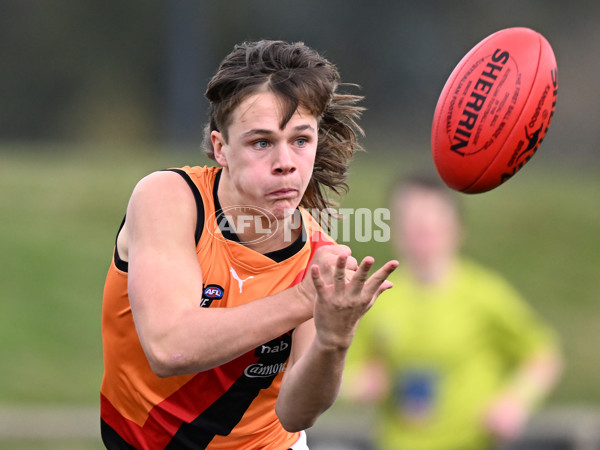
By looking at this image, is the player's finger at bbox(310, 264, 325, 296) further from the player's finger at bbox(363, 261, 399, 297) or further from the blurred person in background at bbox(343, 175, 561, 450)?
the blurred person in background at bbox(343, 175, 561, 450)

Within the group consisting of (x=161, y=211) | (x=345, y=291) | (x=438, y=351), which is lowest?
(x=438, y=351)

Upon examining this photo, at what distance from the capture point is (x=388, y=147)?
497 inches

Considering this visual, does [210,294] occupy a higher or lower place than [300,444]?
higher

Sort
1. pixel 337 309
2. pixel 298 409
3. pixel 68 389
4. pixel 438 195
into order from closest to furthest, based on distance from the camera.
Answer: pixel 337 309, pixel 298 409, pixel 438 195, pixel 68 389

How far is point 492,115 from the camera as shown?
4.15m

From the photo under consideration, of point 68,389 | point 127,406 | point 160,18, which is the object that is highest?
point 160,18

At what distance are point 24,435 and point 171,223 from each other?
5.24 metres

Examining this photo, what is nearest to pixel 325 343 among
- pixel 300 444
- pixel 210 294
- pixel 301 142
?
pixel 210 294

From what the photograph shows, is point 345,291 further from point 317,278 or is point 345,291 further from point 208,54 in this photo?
point 208,54

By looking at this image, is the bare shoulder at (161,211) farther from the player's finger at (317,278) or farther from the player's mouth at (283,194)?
the player's finger at (317,278)

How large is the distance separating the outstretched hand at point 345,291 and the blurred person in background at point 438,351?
3386 millimetres

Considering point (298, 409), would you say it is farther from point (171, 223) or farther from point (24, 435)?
point (24, 435)

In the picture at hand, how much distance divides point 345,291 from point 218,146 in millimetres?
920

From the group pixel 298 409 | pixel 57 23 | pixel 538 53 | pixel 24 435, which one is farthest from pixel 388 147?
pixel 298 409
